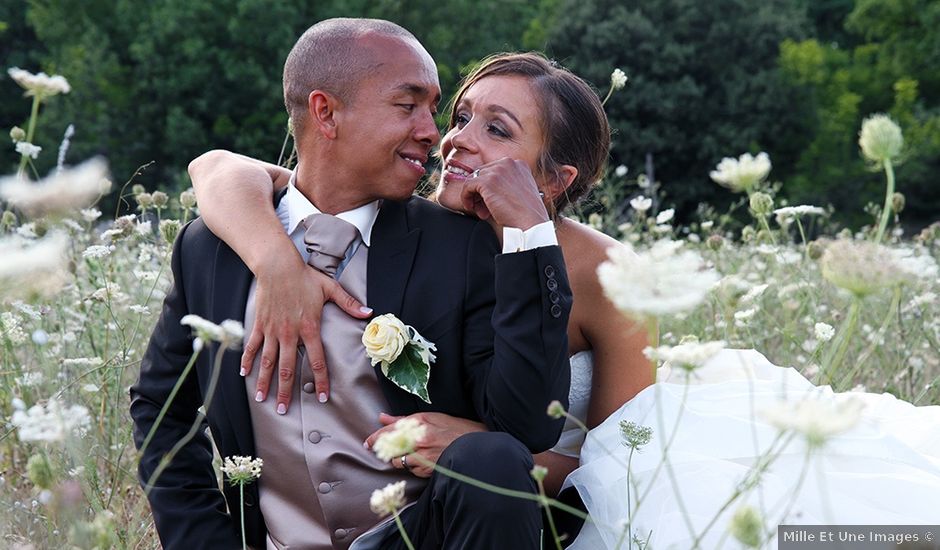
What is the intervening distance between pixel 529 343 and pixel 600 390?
886 mm

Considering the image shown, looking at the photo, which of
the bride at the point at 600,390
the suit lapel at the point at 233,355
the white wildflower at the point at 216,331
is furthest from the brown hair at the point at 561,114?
the white wildflower at the point at 216,331

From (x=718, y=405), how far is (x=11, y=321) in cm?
197

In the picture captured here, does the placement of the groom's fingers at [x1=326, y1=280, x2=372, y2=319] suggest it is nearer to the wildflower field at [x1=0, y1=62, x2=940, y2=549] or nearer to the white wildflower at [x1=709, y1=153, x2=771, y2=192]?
the wildflower field at [x1=0, y1=62, x2=940, y2=549]

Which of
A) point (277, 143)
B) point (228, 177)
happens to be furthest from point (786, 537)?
point (277, 143)

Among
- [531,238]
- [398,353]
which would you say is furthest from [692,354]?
[398,353]

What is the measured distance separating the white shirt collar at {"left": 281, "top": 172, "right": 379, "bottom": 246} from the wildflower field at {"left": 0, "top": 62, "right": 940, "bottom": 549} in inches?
19.7

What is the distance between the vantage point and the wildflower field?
1681 millimetres

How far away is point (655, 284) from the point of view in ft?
5.26

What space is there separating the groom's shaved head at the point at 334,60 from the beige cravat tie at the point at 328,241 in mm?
320

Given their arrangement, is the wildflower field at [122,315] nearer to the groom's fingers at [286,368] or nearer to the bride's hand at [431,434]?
the groom's fingers at [286,368]

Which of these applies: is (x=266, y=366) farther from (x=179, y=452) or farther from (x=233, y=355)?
(x=179, y=452)

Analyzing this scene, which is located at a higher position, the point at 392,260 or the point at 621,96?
the point at 392,260

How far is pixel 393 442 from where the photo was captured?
171 centimetres

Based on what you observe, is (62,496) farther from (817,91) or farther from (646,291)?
(817,91)
